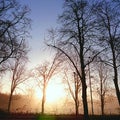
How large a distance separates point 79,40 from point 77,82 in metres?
21.9

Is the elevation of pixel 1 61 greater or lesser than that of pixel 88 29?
lesser

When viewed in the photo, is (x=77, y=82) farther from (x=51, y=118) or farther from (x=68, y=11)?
(x=68, y=11)

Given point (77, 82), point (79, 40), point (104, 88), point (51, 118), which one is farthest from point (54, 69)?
point (79, 40)

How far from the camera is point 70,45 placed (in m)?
21.4

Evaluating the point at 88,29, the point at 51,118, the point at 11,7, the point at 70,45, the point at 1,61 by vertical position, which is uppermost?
the point at 11,7

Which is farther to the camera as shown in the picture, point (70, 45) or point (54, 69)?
point (54, 69)

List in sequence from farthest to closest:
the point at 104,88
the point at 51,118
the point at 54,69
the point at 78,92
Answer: the point at 104,88 → the point at 78,92 → the point at 54,69 → the point at 51,118

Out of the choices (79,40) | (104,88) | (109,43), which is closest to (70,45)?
(79,40)

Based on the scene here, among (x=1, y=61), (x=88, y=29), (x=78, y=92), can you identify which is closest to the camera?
(x=1, y=61)

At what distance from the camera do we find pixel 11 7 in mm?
19438

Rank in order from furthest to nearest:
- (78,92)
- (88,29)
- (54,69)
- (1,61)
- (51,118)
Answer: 1. (78,92)
2. (54,69)
3. (51,118)
4. (88,29)
5. (1,61)

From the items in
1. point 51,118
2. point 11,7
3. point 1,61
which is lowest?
point 51,118

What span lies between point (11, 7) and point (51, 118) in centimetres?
1728

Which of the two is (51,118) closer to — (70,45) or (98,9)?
(70,45)
